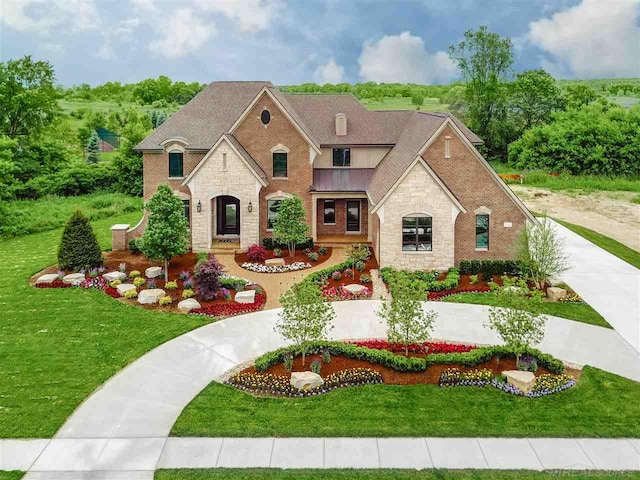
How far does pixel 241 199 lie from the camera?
28.9m

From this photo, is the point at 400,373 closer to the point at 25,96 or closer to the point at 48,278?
the point at 48,278

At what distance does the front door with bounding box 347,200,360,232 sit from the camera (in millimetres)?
31891

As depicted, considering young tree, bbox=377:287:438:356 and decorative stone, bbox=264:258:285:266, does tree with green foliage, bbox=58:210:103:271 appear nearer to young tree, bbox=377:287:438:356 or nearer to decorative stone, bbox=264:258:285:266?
decorative stone, bbox=264:258:285:266

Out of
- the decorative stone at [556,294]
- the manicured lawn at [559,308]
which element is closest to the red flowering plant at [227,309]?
the manicured lawn at [559,308]

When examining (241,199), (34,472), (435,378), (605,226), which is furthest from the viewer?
(605,226)

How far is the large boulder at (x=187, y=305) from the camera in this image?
67.5ft

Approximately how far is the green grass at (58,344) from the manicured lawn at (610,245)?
21.6 m

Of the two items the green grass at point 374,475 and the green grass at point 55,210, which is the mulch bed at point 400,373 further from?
the green grass at point 55,210

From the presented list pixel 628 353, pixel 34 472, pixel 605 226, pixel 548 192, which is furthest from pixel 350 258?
pixel 548 192

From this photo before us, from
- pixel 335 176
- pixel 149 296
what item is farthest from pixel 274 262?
pixel 335 176

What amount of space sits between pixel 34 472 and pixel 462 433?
927cm

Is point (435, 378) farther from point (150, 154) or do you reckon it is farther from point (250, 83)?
point (250, 83)

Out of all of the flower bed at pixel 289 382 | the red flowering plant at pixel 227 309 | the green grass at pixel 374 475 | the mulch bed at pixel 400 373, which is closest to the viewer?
the green grass at pixel 374 475

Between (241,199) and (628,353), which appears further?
(241,199)
